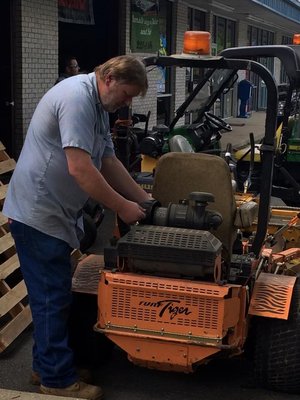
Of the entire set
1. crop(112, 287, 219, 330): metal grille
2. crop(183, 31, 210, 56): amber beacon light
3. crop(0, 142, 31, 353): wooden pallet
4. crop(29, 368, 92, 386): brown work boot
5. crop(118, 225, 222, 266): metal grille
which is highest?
crop(183, 31, 210, 56): amber beacon light

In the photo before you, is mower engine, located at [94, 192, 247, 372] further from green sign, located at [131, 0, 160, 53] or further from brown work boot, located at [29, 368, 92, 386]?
green sign, located at [131, 0, 160, 53]

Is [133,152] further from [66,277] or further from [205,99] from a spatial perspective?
[66,277]

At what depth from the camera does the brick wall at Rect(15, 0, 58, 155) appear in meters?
8.52

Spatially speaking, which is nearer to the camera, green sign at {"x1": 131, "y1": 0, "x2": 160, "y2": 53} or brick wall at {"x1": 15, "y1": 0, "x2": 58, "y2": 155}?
brick wall at {"x1": 15, "y1": 0, "x2": 58, "y2": 155}

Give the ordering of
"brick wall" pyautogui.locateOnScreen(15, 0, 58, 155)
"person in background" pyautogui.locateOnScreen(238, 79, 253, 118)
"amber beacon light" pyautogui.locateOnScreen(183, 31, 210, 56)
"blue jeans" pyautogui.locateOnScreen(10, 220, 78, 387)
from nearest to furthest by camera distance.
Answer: "blue jeans" pyautogui.locateOnScreen(10, 220, 78, 387)
"amber beacon light" pyautogui.locateOnScreen(183, 31, 210, 56)
"brick wall" pyautogui.locateOnScreen(15, 0, 58, 155)
"person in background" pyautogui.locateOnScreen(238, 79, 253, 118)

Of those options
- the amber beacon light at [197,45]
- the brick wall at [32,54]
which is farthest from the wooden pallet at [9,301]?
the brick wall at [32,54]

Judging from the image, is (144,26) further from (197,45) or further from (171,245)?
(171,245)

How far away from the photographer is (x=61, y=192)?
11.1 ft

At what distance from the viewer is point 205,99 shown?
7.30m

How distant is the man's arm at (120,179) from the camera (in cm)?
375

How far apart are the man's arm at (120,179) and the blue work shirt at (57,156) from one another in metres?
0.27

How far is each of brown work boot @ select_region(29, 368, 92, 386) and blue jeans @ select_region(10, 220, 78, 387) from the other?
223 millimetres

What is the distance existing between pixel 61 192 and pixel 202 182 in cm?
82

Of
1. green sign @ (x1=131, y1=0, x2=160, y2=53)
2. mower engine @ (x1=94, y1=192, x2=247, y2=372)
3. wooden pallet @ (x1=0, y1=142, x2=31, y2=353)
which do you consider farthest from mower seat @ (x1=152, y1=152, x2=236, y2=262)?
green sign @ (x1=131, y1=0, x2=160, y2=53)
